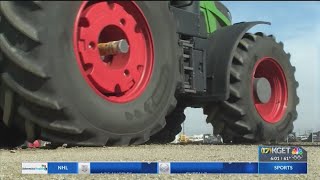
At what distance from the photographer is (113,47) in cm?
219

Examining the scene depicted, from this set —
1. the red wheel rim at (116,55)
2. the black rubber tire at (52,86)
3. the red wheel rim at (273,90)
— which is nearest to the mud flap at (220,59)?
the red wheel rim at (273,90)

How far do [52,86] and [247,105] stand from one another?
2.78m

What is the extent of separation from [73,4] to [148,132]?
0.75 m

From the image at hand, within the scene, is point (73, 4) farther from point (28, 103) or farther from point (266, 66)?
point (266, 66)

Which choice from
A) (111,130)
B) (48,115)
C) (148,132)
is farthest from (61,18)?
(148,132)

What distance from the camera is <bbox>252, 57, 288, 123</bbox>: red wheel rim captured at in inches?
181

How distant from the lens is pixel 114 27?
2273 mm

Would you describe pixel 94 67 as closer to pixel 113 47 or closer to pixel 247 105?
pixel 113 47

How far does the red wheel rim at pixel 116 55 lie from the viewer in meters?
2.12

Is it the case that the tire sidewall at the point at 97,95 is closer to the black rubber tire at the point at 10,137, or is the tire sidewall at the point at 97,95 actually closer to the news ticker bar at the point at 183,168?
the news ticker bar at the point at 183,168

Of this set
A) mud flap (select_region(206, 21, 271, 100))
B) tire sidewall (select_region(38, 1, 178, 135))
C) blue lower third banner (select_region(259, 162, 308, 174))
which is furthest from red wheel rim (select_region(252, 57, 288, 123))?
blue lower third banner (select_region(259, 162, 308, 174))

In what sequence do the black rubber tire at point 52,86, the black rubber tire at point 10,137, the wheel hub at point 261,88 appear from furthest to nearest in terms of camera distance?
the wheel hub at point 261,88
the black rubber tire at point 10,137
the black rubber tire at point 52,86

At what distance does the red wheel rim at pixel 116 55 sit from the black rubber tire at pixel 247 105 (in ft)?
6.09

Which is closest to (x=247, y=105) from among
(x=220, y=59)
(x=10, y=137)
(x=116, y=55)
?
(x=220, y=59)
